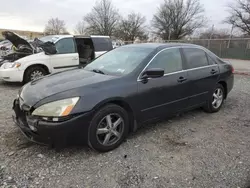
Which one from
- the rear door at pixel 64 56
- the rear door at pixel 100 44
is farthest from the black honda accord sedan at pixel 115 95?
the rear door at pixel 100 44

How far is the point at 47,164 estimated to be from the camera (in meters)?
2.80

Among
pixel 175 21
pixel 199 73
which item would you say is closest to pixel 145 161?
pixel 199 73

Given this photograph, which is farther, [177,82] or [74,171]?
[177,82]

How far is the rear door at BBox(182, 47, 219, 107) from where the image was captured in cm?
418

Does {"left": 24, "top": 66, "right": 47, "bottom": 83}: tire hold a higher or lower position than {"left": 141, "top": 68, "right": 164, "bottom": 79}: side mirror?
lower

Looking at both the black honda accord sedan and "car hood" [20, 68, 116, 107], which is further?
"car hood" [20, 68, 116, 107]

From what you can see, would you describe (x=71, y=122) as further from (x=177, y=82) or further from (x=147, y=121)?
(x=177, y=82)

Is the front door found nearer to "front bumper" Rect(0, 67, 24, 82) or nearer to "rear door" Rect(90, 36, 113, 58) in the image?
"front bumper" Rect(0, 67, 24, 82)

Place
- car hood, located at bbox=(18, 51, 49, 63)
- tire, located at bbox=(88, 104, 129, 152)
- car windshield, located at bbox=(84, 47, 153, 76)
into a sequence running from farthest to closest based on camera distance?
car hood, located at bbox=(18, 51, 49, 63) < car windshield, located at bbox=(84, 47, 153, 76) < tire, located at bbox=(88, 104, 129, 152)

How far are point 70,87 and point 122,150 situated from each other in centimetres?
113

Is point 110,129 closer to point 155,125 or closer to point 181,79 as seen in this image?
point 155,125

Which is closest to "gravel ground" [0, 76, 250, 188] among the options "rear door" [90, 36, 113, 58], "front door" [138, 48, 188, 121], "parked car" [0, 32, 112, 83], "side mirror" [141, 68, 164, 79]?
"front door" [138, 48, 188, 121]

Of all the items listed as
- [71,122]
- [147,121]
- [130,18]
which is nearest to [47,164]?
[71,122]

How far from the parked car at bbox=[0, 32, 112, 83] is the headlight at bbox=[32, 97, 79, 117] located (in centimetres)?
489
